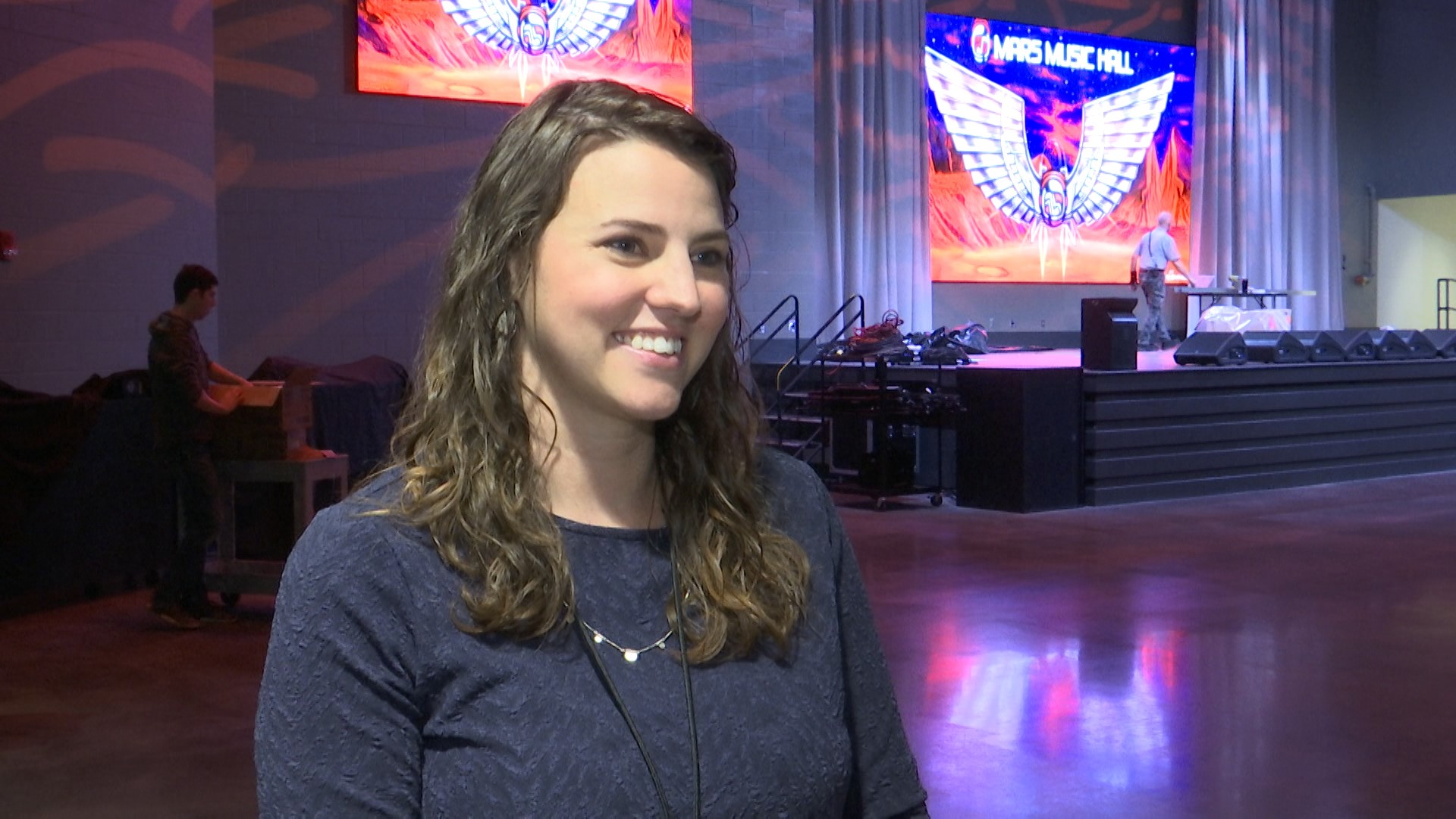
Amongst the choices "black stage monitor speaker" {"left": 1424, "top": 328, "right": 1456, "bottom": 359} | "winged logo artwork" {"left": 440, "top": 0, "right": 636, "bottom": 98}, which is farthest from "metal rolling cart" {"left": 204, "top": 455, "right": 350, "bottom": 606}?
"black stage monitor speaker" {"left": 1424, "top": 328, "right": 1456, "bottom": 359}

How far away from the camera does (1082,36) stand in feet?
52.3

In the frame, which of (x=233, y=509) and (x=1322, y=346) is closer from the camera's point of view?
(x=233, y=509)

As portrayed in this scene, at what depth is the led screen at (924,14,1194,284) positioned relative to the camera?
15.0 meters

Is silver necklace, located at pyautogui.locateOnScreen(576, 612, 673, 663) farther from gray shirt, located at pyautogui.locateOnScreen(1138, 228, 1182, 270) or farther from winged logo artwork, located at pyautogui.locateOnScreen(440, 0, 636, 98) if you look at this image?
gray shirt, located at pyautogui.locateOnScreen(1138, 228, 1182, 270)

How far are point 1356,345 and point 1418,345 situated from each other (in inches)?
33.9

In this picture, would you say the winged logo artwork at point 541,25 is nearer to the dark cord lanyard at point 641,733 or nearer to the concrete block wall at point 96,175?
the concrete block wall at point 96,175

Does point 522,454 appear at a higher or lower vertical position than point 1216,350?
lower

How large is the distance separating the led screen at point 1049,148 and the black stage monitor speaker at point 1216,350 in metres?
4.79

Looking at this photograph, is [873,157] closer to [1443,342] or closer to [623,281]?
[1443,342]

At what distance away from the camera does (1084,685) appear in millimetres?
4691

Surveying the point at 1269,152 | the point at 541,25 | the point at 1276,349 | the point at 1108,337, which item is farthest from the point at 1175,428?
the point at 1269,152

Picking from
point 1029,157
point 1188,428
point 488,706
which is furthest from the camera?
point 1029,157

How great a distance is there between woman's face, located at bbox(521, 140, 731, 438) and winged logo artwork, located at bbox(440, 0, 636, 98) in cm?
1067

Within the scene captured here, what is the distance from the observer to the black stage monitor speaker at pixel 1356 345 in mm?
10797
